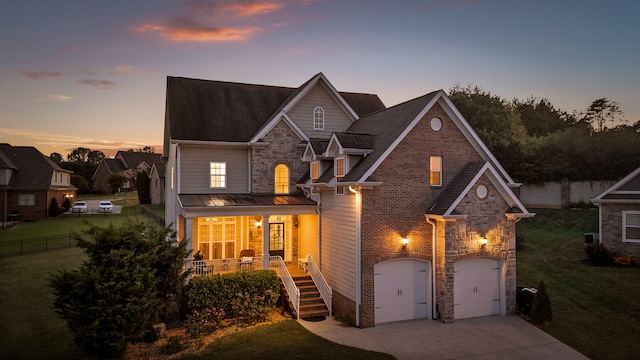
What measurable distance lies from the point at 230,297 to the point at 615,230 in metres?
20.8

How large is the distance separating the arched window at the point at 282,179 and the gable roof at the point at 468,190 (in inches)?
303

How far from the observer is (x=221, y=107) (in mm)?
22297

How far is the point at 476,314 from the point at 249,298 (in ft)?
29.1

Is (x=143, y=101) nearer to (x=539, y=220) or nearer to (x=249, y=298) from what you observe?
(x=249, y=298)

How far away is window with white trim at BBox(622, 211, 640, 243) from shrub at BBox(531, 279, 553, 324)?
34.7 ft

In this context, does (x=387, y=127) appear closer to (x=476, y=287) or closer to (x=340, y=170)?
(x=340, y=170)

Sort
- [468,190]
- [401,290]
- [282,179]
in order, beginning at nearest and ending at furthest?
[468,190], [401,290], [282,179]

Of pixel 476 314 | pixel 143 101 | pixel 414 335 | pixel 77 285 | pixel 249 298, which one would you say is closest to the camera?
pixel 77 285

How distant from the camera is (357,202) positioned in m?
15.5

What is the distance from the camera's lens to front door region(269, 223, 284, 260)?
21.0 meters

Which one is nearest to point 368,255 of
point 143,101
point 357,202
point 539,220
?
point 357,202

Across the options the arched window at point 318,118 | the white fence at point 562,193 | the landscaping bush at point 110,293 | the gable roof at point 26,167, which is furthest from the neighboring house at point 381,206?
the gable roof at point 26,167

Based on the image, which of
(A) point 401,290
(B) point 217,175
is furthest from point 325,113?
(A) point 401,290

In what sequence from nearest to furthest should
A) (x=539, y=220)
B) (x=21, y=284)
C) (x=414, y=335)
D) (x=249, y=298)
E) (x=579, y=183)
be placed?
(x=414, y=335), (x=249, y=298), (x=21, y=284), (x=539, y=220), (x=579, y=183)
